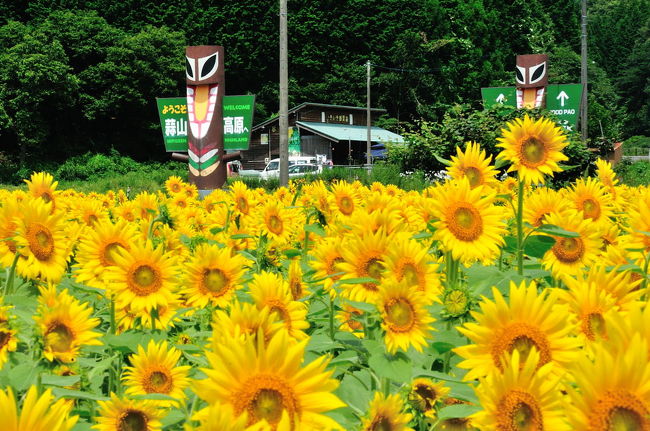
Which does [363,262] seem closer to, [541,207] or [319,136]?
[541,207]

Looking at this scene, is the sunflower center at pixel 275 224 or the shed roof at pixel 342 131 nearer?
the sunflower center at pixel 275 224

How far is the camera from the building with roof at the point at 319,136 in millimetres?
40031

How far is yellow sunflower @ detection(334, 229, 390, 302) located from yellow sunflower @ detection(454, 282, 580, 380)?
20.5 inches

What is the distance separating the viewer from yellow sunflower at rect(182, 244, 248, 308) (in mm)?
2004

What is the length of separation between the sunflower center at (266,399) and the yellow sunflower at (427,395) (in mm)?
493

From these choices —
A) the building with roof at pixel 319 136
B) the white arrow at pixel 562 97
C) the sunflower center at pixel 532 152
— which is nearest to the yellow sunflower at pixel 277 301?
the sunflower center at pixel 532 152

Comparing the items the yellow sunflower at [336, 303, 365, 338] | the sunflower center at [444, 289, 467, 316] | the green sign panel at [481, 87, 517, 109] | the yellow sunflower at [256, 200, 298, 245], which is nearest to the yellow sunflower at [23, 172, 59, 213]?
the yellow sunflower at [256, 200, 298, 245]

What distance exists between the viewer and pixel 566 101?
1418 cm

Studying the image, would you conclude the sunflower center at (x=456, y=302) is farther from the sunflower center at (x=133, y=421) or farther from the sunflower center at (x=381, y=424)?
the sunflower center at (x=133, y=421)

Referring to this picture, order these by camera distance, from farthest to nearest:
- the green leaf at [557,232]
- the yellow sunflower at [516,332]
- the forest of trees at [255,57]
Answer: the forest of trees at [255,57]
the green leaf at [557,232]
the yellow sunflower at [516,332]

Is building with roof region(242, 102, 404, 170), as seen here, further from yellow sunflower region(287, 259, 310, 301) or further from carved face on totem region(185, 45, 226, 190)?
yellow sunflower region(287, 259, 310, 301)

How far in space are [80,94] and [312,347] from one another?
1564 inches

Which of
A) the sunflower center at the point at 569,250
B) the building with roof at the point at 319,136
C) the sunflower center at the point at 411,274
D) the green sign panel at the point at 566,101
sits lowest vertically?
the sunflower center at the point at 411,274

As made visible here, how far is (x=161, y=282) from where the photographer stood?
6.56 feet
